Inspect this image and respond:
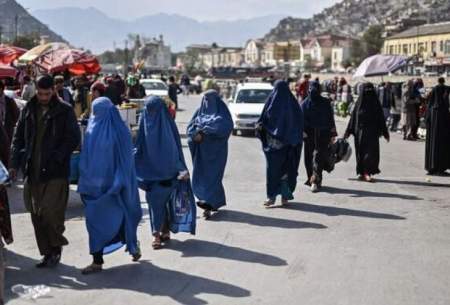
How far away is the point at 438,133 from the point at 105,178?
28.2 feet

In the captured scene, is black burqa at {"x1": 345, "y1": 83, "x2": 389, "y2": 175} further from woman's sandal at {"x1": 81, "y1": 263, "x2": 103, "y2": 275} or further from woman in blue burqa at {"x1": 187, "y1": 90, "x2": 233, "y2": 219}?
woman's sandal at {"x1": 81, "y1": 263, "x2": 103, "y2": 275}

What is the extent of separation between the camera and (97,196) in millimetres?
7160

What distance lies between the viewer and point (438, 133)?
1405 cm

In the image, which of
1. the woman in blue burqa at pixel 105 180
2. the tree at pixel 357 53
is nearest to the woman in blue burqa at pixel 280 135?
the woman in blue burqa at pixel 105 180

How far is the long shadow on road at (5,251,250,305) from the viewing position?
6.56 m

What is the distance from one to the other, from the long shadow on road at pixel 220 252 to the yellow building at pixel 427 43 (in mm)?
82487

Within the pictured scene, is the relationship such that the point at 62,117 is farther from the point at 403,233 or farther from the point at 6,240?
the point at 403,233

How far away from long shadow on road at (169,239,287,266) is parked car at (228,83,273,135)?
45.1ft

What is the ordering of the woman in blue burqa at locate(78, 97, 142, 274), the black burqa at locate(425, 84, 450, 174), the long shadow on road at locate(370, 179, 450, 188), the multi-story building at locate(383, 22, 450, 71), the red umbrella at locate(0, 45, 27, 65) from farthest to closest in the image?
the multi-story building at locate(383, 22, 450, 71)
the red umbrella at locate(0, 45, 27, 65)
the black burqa at locate(425, 84, 450, 174)
the long shadow on road at locate(370, 179, 450, 188)
the woman in blue burqa at locate(78, 97, 142, 274)

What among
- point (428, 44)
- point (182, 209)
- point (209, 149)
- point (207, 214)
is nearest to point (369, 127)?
point (209, 149)

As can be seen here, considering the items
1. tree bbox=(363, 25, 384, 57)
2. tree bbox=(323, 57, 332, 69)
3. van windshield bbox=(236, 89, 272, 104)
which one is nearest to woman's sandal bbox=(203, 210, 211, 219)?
van windshield bbox=(236, 89, 272, 104)

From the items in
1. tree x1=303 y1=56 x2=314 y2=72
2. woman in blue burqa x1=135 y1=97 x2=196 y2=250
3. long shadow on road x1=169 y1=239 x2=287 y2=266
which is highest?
tree x1=303 y1=56 x2=314 y2=72

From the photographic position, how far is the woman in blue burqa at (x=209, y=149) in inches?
388

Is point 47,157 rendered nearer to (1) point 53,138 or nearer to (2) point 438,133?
(1) point 53,138
